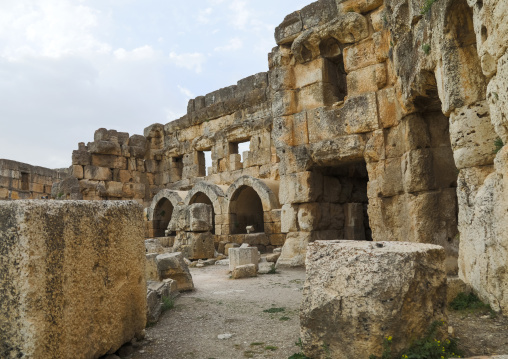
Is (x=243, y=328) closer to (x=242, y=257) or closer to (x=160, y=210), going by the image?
(x=242, y=257)

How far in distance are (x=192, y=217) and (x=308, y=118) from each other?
4.40m

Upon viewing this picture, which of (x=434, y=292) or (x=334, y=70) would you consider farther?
(x=334, y=70)

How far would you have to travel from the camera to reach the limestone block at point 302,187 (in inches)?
355

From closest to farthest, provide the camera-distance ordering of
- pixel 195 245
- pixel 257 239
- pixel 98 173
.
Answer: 1. pixel 195 245
2. pixel 257 239
3. pixel 98 173

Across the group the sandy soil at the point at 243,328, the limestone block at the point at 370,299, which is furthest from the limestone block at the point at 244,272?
the limestone block at the point at 370,299

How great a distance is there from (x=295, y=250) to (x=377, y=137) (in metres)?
3.04

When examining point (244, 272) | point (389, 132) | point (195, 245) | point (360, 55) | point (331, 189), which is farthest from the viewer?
point (195, 245)

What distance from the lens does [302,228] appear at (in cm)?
908

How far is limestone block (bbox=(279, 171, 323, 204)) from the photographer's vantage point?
29.6 feet

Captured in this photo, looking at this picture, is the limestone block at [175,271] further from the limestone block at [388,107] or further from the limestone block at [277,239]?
the limestone block at [277,239]

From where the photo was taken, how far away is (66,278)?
2812 millimetres

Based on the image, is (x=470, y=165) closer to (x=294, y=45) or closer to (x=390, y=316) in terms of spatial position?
(x=390, y=316)

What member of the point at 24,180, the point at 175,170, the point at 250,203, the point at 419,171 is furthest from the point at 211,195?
the point at 24,180

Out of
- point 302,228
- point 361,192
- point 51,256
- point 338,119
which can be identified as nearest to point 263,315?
point 51,256
